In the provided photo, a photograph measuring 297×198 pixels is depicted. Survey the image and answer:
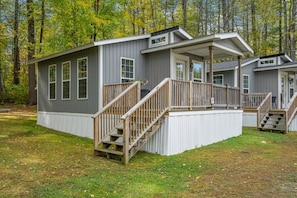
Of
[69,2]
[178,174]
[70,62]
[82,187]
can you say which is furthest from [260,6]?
[82,187]

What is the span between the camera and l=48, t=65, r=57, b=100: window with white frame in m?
12.2

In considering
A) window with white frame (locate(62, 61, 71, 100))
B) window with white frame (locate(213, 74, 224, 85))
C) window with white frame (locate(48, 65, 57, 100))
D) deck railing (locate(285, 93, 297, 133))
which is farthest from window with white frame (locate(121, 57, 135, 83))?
window with white frame (locate(213, 74, 224, 85))

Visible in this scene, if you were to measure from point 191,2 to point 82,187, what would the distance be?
78.5 feet

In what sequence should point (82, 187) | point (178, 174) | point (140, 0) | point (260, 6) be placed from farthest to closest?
1. point (260, 6)
2. point (140, 0)
3. point (178, 174)
4. point (82, 187)

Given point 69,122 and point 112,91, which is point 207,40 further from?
point 69,122

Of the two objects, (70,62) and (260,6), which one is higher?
(260,6)

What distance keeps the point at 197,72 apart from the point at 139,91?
5031 mm

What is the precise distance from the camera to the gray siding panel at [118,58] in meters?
9.52

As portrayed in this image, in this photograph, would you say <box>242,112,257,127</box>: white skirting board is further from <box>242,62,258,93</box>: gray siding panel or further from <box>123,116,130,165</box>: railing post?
<box>123,116,130,165</box>: railing post

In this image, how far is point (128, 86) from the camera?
8547mm

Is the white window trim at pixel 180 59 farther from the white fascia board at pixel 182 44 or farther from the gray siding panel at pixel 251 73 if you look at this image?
the gray siding panel at pixel 251 73

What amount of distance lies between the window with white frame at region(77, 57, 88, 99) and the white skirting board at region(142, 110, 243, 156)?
12.8ft

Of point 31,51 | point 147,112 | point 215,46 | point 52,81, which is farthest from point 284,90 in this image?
point 31,51

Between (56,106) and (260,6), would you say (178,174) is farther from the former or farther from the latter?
(260,6)
